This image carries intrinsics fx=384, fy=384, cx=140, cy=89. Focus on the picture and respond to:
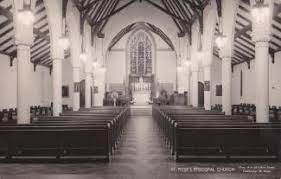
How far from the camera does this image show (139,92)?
37.3 meters

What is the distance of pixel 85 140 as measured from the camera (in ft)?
29.3

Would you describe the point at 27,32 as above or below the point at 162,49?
below

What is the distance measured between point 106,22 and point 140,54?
29.5 ft

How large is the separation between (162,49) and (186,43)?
7771 millimetres

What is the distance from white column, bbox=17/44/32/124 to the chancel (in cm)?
3

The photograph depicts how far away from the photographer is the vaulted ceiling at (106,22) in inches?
753

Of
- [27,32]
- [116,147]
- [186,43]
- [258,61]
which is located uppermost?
[186,43]

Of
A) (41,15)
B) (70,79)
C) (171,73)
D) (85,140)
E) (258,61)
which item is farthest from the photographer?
(171,73)

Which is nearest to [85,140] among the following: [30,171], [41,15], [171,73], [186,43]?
[30,171]

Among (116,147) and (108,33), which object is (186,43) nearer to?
(108,33)

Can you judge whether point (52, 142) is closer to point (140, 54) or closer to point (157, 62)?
point (157, 62)

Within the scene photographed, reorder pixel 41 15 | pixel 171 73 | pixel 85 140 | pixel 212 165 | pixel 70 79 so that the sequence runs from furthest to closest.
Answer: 1. pixel 171 73
2. pixel 70 79
3. pixel 41 15
4. pixel 85 140
5. pixel 212 165

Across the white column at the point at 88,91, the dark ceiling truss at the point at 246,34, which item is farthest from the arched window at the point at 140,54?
the white column at the point at 88,91

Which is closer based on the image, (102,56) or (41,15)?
(41,15)
